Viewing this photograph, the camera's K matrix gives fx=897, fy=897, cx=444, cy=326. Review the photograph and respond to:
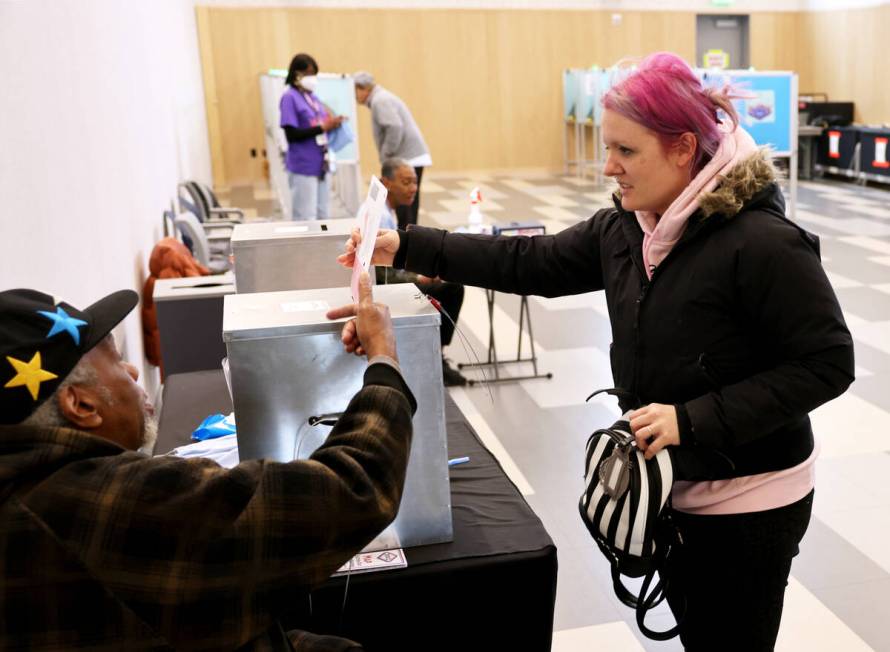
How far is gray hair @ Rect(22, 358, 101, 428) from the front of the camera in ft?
3.84

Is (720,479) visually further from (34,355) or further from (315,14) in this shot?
(315,14)

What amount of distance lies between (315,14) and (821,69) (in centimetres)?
893

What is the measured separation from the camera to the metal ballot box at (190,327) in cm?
391

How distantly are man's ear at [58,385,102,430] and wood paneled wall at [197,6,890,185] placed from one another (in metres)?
14.3

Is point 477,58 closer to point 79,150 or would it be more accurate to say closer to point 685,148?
point 79,150

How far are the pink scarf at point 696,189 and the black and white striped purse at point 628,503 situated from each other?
0.35 m

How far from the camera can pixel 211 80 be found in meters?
14.7

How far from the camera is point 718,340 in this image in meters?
1.68

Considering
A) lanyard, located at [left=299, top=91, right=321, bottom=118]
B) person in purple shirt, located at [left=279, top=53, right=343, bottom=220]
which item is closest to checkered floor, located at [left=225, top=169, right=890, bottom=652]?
person in purple shirt, located at [left=279, top=53, right=343, bottom=220]

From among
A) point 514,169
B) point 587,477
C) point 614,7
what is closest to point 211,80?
point 514,169

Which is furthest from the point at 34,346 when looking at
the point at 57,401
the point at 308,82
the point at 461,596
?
the point at 308,82

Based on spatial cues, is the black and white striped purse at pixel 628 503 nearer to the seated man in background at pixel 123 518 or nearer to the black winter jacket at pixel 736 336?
the black winter jacket at pixel 736 336

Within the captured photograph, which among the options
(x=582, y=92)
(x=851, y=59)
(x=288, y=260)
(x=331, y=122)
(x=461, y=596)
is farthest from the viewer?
(x=851, y=59)

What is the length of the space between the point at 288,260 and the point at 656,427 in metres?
1.29
